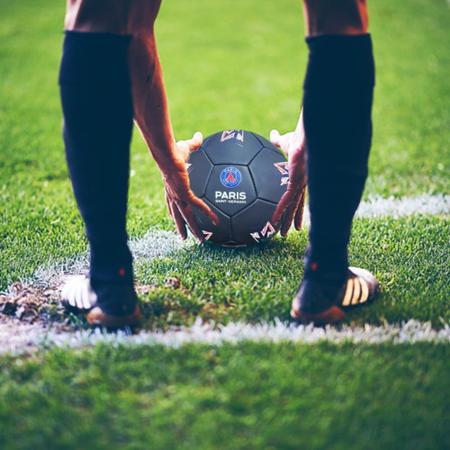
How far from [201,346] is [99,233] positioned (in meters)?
0.48

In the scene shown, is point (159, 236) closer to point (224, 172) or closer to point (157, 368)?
point (224, 172)

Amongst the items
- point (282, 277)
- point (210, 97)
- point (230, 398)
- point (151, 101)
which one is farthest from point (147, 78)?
point (210, 97)

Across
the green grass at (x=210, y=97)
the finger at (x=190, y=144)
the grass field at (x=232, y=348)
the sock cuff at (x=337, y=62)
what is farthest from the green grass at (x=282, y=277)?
the sock cuff at (x=337, y=62)

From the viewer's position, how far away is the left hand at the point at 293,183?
7.80 feet

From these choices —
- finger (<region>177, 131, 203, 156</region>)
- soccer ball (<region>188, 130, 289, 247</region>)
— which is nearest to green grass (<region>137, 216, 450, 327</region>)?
soccer ball (<region>188, 130, 289, 247</region>)

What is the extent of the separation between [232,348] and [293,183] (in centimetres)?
76

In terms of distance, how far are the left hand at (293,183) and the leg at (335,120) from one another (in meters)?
0.22

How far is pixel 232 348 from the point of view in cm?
198

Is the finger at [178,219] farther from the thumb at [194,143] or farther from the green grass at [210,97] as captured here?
the green grass at [210,97]

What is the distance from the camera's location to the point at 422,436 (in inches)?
62.8

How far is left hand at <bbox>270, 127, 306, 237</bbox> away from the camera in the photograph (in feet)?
7.80

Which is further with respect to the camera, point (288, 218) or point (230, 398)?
point (288, 218)

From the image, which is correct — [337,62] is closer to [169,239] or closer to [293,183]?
[293,183]

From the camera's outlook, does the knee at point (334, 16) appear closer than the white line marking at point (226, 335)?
Yes
